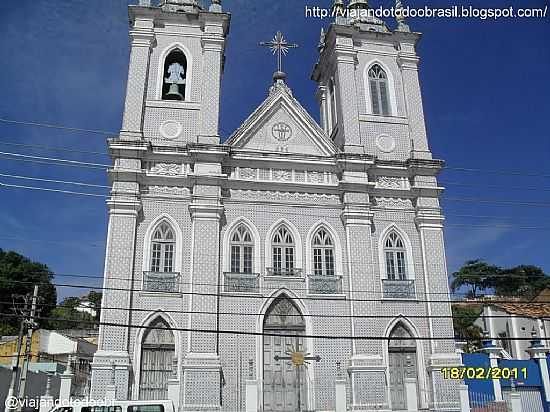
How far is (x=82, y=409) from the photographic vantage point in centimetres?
1359

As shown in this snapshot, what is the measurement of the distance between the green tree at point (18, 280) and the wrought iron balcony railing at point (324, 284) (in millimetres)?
31658

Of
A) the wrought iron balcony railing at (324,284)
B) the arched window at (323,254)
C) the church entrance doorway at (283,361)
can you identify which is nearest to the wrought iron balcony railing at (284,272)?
the wrought iron balcony railing at (324,284)

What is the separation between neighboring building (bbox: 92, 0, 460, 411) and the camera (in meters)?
17.9

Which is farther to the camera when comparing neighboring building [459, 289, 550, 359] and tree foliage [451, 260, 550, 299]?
tree foliage [451, 260, 550, 299]

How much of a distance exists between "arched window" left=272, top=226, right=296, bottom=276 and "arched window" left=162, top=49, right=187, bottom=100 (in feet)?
22.5

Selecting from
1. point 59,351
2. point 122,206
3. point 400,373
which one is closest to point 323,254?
point 400,373

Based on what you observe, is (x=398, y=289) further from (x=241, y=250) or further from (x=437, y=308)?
(x=241, y=250)

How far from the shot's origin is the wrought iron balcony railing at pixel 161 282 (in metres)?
18.4

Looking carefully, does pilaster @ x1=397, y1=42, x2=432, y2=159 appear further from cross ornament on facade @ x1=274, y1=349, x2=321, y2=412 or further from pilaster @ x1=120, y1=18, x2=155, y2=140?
pilaster @ x1=120, y1=18, x2=155, y2=140

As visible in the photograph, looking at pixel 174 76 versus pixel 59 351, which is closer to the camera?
pixel 174 76

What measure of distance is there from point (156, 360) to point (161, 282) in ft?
8.32

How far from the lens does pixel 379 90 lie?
23.5 m

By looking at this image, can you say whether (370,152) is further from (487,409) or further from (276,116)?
(487,409)
